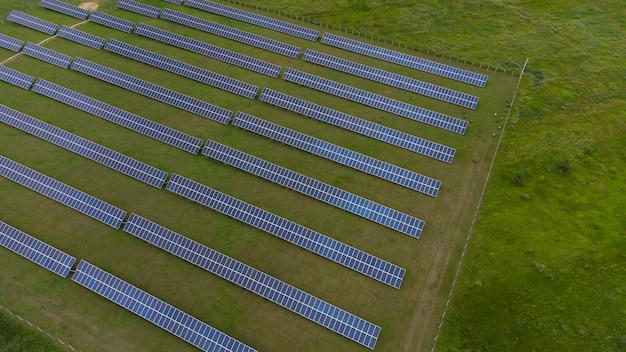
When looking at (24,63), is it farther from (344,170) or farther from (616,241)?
(616,241)

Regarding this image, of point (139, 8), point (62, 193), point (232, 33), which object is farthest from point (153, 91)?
point (139, 8)

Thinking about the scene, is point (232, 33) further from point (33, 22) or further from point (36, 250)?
point (36, 250)

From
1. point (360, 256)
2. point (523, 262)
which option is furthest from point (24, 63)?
point (523, 262)

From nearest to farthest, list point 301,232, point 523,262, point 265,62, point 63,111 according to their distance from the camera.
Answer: point 523,262 → point 301,232 → point 63,111 → point 265,62

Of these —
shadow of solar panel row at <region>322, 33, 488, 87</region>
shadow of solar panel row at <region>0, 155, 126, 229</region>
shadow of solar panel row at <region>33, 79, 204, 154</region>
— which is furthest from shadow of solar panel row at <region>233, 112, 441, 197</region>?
shadow of solar panel row at <region>322, 33, 488, 87</region>

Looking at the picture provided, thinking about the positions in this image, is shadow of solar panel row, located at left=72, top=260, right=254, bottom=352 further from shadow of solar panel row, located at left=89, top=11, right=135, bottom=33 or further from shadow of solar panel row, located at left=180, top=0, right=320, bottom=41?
shadow of solar panel row, located at left=180, top=0, right=320, bottom=41

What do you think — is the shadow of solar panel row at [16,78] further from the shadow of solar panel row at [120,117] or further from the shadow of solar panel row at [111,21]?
the shadow of solar panel row at [111,21]
